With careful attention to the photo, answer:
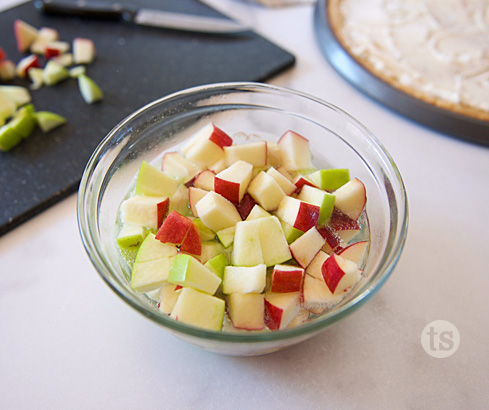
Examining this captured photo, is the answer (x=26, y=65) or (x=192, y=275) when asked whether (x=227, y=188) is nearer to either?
(x=192, y=275)

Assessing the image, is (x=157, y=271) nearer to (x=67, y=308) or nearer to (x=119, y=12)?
(x=67, y=308)

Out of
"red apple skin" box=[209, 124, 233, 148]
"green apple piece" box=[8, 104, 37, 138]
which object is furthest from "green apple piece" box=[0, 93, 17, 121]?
"red apple skin" box=[209, 124, 233, 148]

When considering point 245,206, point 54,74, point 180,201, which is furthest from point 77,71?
point 245,206

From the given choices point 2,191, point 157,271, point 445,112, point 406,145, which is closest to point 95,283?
point 157,271

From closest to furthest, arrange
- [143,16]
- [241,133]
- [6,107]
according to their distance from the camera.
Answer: [241,133] → [6,107] → [143,16]

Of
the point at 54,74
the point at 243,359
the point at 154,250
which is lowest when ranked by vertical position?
the point at 243,359

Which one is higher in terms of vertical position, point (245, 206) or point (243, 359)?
point (245, 206)

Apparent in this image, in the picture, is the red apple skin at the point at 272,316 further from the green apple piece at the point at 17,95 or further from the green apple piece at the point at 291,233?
the green apple piece at the point at 17,95
